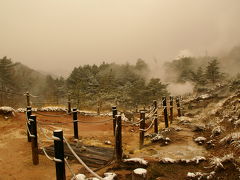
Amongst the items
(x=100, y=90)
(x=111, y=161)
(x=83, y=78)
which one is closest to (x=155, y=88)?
(x=100, y=90)

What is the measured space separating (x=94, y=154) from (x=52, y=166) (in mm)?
1281

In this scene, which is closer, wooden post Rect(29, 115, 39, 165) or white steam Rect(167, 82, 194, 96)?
wooden post Rect(29, 115, 39, 165)

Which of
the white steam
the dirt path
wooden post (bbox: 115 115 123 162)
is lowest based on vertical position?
the dirt path

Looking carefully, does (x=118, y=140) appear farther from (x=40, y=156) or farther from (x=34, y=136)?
(x=40, y=156)

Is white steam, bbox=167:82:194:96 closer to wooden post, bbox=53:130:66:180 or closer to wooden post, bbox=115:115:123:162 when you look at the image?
wooden post, bbox=115:115:123:162

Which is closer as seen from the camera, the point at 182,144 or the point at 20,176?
the point at 20,176

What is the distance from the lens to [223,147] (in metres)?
6.68

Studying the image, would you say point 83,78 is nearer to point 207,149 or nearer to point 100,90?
point 100,90

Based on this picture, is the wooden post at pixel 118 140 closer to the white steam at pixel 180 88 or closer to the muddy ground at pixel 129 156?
the muddy ground at pixel 129 156

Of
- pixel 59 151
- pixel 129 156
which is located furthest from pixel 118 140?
pixel 59 151

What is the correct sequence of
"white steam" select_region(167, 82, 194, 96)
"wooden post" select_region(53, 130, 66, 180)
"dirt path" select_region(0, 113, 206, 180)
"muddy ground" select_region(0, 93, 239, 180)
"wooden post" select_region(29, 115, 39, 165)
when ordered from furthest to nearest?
"white steam" select_region(167, 82, 194, 96) < "wooden post" select_region(29, 115, 39, 165) < "dirt path" select_region(0, 113, 206, 180) < "muddy ground" select_region(0, 93, 239, 180) < "wooden post" select_region(53, 130, 66, 180)

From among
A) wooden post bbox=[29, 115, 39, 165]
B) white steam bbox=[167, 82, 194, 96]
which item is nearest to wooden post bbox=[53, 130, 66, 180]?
wooden post bbox=[29, 115, 39, 165]

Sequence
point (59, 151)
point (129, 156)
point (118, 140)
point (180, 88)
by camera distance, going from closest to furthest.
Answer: point (59, 151)
point (118, 140)
point (129, 156)
point (180, 88)

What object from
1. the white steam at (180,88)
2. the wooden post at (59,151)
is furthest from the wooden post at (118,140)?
the white steam at (180,88)
